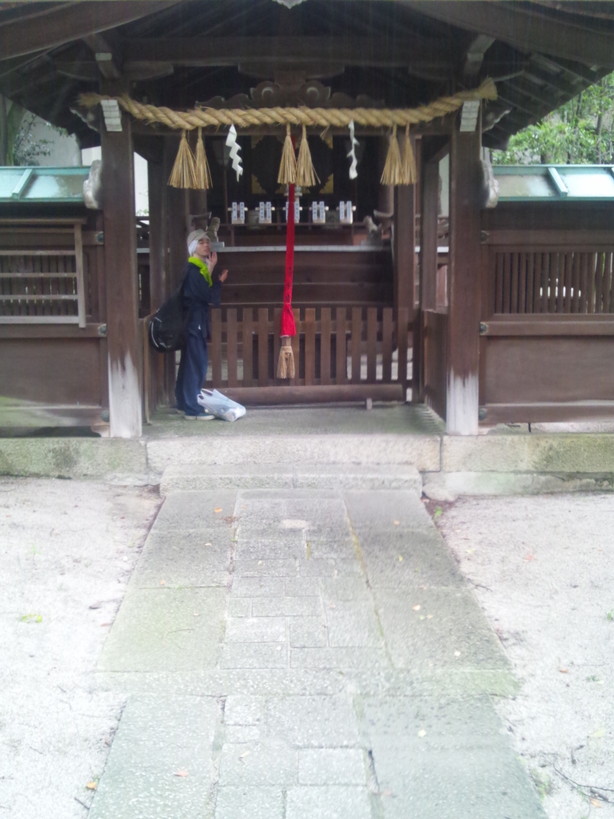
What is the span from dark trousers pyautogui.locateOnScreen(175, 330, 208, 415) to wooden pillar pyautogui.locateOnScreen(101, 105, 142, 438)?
714 mm

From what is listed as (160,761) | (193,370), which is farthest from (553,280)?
(160,761)

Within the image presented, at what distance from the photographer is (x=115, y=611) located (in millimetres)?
4156

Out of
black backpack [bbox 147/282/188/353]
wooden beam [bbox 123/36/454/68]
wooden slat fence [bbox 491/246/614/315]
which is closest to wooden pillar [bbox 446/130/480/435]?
wooden slat fence [bbox 491/246/614/315]

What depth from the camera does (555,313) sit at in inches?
252

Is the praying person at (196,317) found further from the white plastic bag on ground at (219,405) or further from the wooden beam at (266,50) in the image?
the wooden beam at (266,50)

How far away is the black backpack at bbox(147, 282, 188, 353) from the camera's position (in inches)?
268

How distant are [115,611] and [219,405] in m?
3.15

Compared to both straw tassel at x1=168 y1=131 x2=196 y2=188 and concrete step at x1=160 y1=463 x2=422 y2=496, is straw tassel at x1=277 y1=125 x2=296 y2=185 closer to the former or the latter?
straw tassel at x1=168 y1=131 x2=196 y2=188

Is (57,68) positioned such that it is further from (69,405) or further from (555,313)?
(555,313)

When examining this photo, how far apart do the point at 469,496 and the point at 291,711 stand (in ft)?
11.0

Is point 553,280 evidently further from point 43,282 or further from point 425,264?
point 43,282

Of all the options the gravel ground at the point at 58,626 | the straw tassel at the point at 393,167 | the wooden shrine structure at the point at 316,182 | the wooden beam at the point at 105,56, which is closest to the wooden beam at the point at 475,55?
the wooden shrine structure at the point at 316,182

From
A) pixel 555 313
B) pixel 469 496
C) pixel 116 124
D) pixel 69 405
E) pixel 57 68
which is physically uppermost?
pixel 57 68

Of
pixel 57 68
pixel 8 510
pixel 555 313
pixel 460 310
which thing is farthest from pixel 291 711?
pixel 57 68
